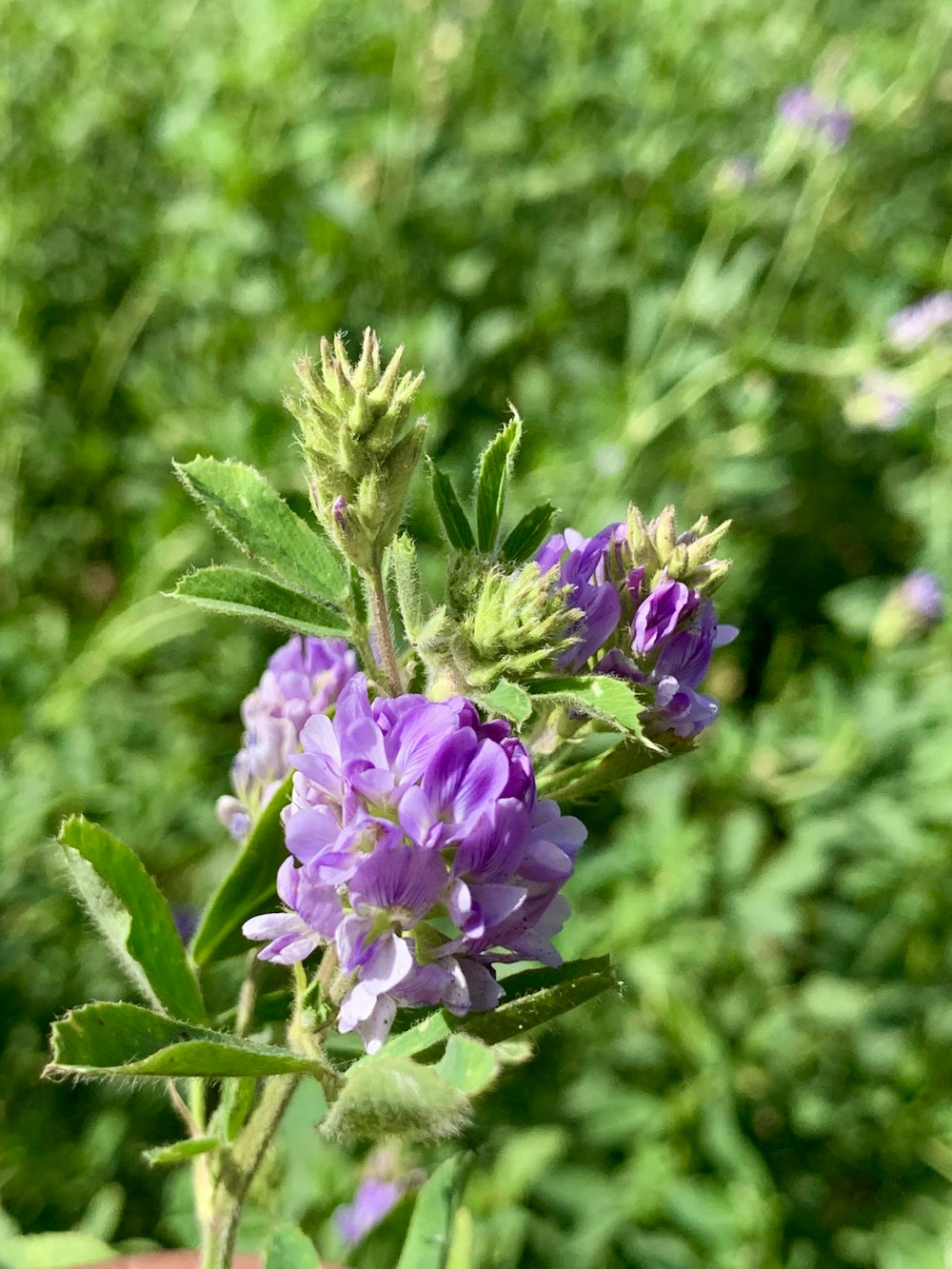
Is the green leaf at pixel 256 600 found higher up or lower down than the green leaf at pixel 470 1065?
higher up

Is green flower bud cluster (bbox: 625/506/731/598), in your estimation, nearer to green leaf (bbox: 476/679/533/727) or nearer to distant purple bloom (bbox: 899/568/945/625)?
green leaf (bbox: 476/679/533/727)

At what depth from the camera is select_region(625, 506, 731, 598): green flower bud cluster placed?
0.89 metres

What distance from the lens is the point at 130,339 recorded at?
3119 millimetres

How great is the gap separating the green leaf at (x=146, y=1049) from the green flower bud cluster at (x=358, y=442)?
0.37 metres

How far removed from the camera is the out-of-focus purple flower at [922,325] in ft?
9.27

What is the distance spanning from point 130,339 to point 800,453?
205 cm

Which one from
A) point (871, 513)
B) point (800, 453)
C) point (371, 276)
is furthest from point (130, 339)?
point (871, 513)

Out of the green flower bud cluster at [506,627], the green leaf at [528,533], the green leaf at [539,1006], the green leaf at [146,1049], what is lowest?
the green leaf at [539,1006]

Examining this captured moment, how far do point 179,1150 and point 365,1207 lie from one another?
126 centimetres

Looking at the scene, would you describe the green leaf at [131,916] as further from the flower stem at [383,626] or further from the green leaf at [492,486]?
the green leaf at [492,486]

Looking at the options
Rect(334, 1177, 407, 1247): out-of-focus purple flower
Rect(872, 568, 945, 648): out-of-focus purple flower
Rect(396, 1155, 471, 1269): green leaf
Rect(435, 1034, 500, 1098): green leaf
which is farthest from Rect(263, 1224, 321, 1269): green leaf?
Rect(872, 568, 945, 648): out-of-focus purple flower

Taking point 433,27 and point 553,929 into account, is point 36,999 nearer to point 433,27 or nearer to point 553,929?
point 553,929

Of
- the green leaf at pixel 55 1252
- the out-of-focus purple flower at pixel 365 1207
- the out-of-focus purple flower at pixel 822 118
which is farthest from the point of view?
the out-of-focus purple flower at pixel 822 118

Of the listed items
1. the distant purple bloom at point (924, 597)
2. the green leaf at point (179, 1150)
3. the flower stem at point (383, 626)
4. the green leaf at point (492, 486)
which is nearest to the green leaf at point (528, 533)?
the green leaf at point (492, 486)
